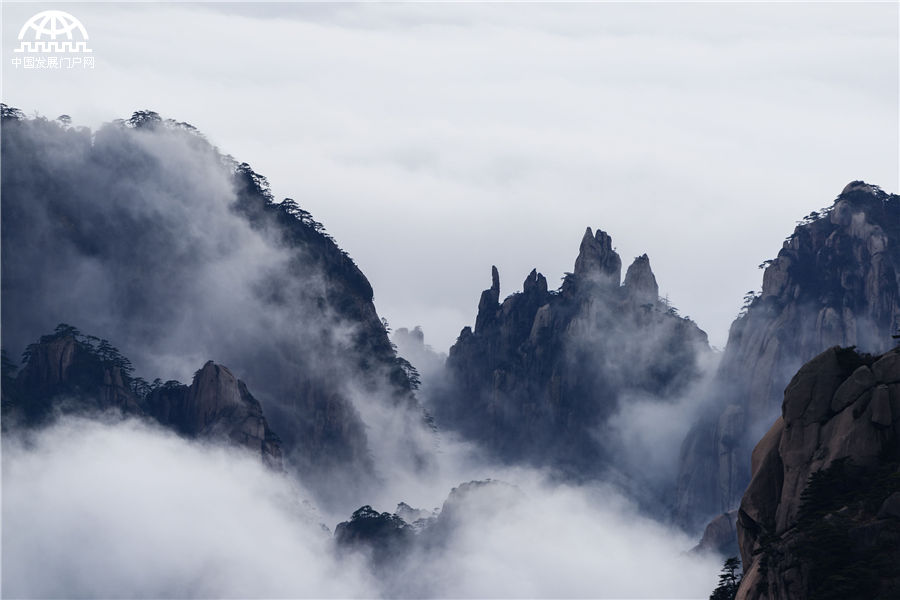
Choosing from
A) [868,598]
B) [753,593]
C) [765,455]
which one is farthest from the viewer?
[765,455]

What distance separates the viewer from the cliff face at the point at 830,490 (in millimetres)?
130500

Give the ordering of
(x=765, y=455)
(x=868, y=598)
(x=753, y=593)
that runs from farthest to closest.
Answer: (x=765, y=455), (x=753, y=593), (x=868, y=598)

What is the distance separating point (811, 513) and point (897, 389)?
1221 cm

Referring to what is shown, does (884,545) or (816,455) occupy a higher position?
(816,455)

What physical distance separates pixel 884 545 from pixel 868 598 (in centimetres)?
506

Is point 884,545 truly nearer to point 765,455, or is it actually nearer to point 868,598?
point 868,598

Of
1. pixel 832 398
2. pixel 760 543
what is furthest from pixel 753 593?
pixel 832 398

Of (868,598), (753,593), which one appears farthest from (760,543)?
(868,598)

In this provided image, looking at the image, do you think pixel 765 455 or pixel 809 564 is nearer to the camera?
pixel 809 564

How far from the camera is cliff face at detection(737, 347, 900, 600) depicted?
5138 inches

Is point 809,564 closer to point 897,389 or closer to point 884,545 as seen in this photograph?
point 884,545

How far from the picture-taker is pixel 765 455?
148 meters

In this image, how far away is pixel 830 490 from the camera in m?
137

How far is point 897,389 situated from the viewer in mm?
140250
